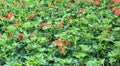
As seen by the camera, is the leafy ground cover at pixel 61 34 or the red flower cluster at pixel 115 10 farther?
the red flower cluster at pixel 115 10

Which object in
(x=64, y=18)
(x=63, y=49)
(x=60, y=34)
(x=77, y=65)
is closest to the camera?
(x=77, y=65)

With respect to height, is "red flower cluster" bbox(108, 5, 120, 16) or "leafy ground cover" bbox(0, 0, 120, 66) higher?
"red flower cluster" bbox(108, 5, 120, 16)

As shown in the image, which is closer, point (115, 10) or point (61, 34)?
point (61, 34)

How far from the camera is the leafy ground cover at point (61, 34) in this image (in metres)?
3.22

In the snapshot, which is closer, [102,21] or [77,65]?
[77,65]

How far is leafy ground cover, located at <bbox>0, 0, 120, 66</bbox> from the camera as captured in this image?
10.6 ft

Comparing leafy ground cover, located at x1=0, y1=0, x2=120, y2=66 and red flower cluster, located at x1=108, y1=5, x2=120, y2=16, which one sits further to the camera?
red flower cluster, located at x1=108, y1=5, x2=120, y2=16

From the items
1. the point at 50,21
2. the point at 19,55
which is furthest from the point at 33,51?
the point at 50,21

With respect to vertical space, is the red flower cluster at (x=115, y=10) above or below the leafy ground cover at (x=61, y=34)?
above

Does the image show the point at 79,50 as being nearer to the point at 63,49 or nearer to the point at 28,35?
the point at 63,49

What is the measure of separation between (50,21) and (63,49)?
911mm

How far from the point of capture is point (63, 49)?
3309mm

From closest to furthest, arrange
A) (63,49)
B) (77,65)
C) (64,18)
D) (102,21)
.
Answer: (77,65)
(63,49)
(102,21)
(64,18)

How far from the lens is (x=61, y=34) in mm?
3609
